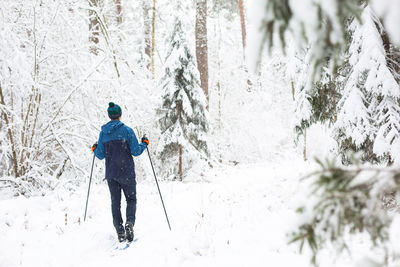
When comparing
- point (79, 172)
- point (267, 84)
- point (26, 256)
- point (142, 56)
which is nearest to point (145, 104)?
point (79, 172)

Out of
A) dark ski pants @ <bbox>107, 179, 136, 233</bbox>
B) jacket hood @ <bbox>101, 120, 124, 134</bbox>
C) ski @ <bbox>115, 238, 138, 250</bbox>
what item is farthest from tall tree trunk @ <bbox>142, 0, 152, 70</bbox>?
ski @ <bbox>115, 238, 138, 250</bbox>

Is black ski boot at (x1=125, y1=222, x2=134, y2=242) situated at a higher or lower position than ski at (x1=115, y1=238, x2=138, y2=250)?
higher

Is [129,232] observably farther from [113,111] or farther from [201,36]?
[201,36]

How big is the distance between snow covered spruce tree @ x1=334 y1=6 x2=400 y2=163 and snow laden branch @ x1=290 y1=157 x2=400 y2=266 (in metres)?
3.89

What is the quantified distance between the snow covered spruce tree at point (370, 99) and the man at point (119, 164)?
4029 mm

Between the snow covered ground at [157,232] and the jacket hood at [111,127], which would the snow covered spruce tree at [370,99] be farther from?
the jacket hood at [111,127]

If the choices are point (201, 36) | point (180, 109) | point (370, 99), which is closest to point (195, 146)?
point (180, 109)

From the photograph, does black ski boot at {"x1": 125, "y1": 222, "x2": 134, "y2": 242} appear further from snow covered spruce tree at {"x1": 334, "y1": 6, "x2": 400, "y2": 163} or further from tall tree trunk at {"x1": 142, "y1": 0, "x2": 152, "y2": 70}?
tall tree trunk at {"x1": 142, "y1": 0, "x2": 152, "y2": 70}

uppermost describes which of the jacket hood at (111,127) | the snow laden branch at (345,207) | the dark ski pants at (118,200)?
the jacket hood at (111,127)

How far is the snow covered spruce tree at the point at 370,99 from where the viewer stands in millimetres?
4844

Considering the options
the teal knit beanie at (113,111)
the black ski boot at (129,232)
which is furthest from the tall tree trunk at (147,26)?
the black ski boot at (129,232)

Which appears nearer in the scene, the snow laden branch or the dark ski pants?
the snow laden branch

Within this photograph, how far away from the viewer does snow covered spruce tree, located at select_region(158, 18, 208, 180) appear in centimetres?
1077

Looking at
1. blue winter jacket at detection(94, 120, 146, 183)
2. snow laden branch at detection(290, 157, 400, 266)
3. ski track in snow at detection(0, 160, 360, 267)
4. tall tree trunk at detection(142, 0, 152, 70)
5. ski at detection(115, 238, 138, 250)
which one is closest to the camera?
snow laden branch at detection(290, 157, 400, 266)
